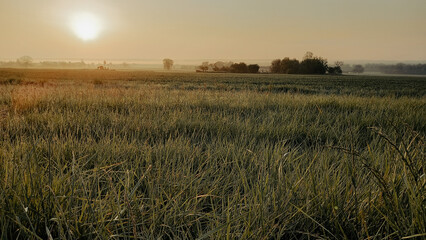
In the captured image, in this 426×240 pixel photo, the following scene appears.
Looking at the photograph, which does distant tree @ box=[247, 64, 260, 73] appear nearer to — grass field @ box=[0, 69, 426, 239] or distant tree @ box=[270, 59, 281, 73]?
distant tree @ box=[270, 59, 281, 73]

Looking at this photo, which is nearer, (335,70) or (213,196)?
(213,196)

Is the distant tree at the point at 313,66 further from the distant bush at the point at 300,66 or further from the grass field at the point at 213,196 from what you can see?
the grass field at the point at 213,196

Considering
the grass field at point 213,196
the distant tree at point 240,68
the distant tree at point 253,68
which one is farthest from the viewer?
the distant tree at point 240,68

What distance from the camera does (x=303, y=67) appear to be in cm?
9744

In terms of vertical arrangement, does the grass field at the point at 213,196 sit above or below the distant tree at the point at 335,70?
below

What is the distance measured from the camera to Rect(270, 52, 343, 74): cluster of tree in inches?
3836

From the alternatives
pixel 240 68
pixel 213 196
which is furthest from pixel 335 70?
pixel 213 196

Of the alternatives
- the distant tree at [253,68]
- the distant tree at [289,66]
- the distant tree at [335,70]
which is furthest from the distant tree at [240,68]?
the distant tree at [335,70]

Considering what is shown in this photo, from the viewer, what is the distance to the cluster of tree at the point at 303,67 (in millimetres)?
97438

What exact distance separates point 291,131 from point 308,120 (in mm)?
1124

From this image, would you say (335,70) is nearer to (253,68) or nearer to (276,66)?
(276,66)

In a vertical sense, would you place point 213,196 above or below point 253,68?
below

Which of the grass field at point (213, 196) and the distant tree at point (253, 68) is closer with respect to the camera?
the grass field at point (213, 196)

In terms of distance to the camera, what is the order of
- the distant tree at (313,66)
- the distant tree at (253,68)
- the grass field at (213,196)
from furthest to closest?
the distant tree at (253,68)
the distant tree at (313,66)
the grass field at (213,196)
